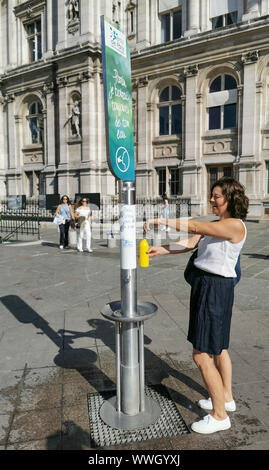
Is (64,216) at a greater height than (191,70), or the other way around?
(191,70)

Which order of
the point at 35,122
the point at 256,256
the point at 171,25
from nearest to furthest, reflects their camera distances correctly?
the point at 256,256 < the point at 171,25 < the point at 35,122

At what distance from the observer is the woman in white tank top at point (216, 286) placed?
280 centimetres

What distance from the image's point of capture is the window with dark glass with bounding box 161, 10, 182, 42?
23.6m

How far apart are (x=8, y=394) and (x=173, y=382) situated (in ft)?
5.34

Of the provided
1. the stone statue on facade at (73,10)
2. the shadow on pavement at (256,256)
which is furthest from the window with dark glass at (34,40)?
the shadow on pavement at (256,256)

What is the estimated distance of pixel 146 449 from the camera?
2.74 meters

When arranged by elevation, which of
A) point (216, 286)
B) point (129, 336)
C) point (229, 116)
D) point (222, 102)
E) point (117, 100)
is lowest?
point (129, 336)

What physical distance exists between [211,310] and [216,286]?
191 mm

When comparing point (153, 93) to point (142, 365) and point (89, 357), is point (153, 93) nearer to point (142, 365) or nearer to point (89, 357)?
point (89, 357)

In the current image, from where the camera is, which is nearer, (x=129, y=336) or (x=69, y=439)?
(x=69, y=439)

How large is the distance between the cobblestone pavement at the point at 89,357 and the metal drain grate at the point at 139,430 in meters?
0.05

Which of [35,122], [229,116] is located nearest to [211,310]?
[229,116]

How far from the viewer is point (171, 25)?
23656 mm

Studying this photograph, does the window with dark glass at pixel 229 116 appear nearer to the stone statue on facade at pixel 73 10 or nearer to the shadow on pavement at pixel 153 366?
the stone statue on facade at pixel 73 10
